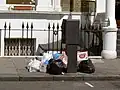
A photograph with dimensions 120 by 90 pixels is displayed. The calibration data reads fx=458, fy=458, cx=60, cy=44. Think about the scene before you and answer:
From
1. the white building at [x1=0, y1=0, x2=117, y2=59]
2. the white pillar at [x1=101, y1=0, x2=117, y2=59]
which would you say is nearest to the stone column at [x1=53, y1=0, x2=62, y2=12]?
the white building at [x1=0, y1=0, x2=117, y2=59]

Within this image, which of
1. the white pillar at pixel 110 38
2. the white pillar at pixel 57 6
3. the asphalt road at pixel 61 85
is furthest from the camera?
the white pillar at pixel 57 6

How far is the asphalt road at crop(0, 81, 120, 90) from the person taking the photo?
36.9 ft

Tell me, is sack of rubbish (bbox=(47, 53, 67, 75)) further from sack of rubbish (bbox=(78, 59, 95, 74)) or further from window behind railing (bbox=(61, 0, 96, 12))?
window behind railing (bbox=(61, 0, 96, 12))

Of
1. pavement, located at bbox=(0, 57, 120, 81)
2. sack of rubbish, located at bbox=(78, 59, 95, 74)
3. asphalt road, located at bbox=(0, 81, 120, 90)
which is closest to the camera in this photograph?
asphalt road, located at bbox=(0, 81, 120, 90)

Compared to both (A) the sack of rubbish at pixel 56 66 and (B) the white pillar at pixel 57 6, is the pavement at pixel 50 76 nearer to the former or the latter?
(A) the sack of rubbish at pixel 56 66

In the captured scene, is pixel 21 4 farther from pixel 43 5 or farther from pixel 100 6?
pixel 100 6

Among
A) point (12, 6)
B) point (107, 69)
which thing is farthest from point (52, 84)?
point (12, 6)

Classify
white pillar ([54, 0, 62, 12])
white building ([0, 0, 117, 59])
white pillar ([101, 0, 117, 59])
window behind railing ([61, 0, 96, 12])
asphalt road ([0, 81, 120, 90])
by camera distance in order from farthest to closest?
window behind railing ([61, 0, 96, 12]), white pillar ([54, 0, 62, 12]), white building ([0, 0, 117, 59]), white pillar ([101, 0, 117, 59]), asphalt road ([0, 81, 120, 90])

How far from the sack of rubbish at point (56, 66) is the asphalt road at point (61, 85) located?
0.50 m

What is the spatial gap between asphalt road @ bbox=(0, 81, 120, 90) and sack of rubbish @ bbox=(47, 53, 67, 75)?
499 mm

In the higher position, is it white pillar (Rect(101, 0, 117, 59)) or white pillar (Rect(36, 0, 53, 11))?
white pillar (Rect(36, 0, 53, 11))

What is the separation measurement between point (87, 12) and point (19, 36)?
290 cm

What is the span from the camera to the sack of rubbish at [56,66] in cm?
1256

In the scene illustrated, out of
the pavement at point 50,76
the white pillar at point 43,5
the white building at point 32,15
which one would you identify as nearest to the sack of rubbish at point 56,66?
the pavement at point 50,76
